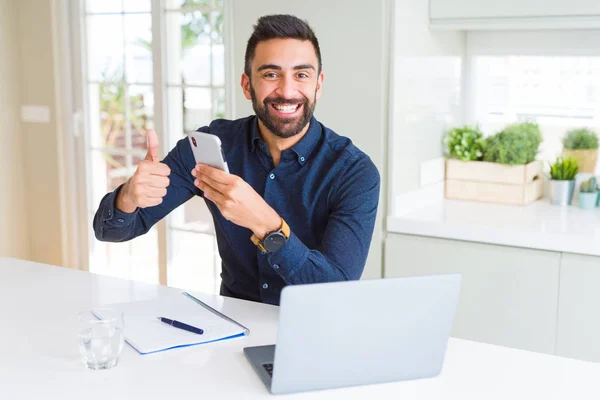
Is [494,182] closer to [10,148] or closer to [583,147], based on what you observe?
[583,147]

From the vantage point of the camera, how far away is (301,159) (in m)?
2.23

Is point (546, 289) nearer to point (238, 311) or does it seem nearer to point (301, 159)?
point (301, 159)

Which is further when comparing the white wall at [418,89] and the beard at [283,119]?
the white wall at [418,89]

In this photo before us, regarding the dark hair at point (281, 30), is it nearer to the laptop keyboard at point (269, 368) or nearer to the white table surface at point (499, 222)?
the laptop keyboard at point (269, 368)

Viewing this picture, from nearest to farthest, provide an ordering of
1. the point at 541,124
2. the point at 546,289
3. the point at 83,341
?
the point at 83,341, the point at 546,289, the point at 541,124

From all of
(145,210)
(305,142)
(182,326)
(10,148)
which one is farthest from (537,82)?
(10,148)

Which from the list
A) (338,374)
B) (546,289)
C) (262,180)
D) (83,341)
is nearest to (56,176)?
(262,180)

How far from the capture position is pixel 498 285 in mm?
2922

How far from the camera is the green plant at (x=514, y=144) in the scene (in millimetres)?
3299

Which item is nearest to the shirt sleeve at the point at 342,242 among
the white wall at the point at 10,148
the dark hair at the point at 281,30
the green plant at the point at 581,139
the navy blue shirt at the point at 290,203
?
the navy blue shirt at the point at 290,203

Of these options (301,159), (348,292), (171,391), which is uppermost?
(301,159)

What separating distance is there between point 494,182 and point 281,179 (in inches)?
55.6

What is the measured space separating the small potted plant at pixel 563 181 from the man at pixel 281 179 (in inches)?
55.5

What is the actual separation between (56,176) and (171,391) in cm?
312
